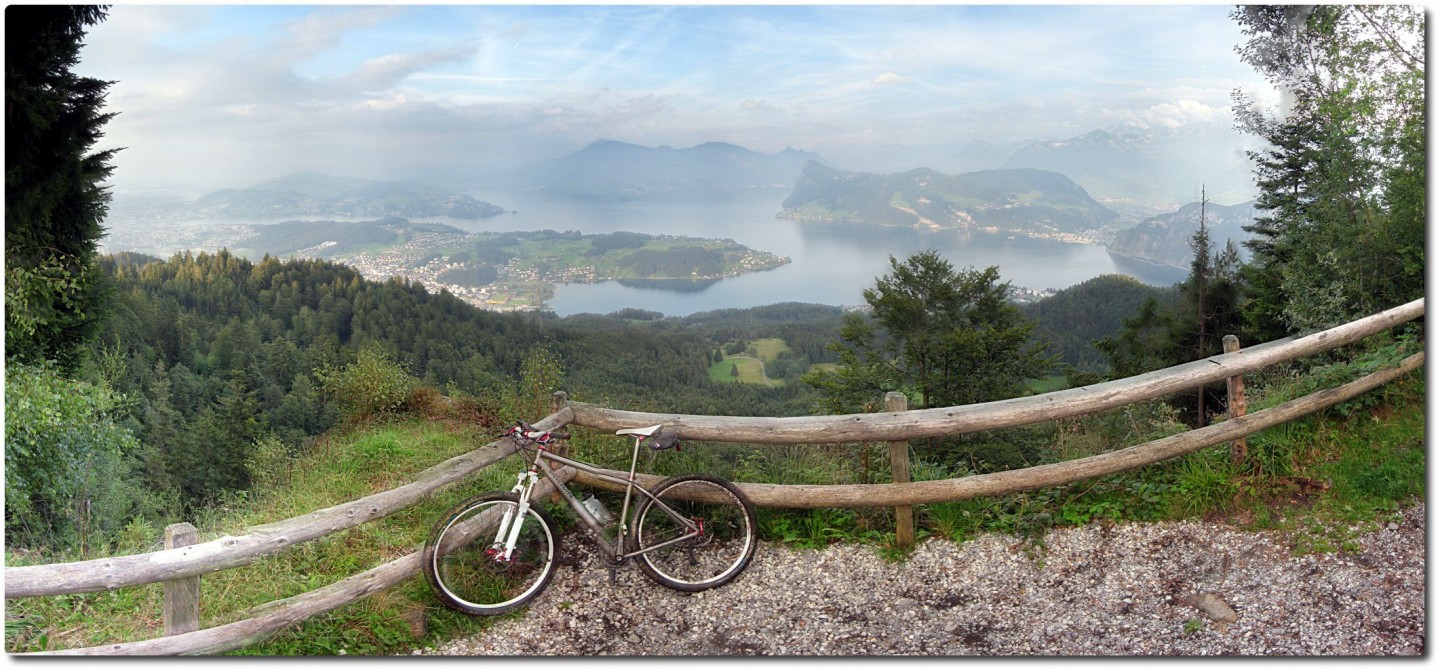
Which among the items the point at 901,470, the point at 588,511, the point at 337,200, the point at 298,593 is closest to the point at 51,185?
the point at 298,593

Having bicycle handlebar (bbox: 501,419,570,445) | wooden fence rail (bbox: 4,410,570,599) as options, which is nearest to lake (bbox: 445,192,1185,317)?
bicycle handlebar (bbox: 501,419,570,445)

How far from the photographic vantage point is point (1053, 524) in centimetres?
443

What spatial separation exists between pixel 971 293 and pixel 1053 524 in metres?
27.8

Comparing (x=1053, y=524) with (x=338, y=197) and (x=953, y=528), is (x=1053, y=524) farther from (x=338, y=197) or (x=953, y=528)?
(x=338, y=197)

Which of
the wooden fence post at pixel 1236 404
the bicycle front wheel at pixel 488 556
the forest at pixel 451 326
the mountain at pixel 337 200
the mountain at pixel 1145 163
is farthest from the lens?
the mountain at pixel 337 200

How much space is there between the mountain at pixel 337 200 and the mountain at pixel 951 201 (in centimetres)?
8134

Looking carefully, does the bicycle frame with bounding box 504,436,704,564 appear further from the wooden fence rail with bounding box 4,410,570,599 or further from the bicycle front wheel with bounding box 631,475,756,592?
the wooden fence rail with bounding box 4,410,570,599

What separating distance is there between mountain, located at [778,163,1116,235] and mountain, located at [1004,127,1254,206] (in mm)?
4360

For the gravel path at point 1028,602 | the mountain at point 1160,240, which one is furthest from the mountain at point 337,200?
the mountain at point 1160,240

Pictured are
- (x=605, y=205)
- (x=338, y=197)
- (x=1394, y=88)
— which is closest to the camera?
(x=1394, y=88)

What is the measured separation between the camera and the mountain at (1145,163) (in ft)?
155

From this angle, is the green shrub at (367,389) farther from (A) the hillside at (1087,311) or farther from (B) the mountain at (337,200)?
(B) the mountain at (337,200)

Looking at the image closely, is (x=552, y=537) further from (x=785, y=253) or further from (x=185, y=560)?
(x=785, y=253)

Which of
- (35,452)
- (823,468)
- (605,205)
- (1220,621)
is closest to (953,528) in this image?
(823,468)
